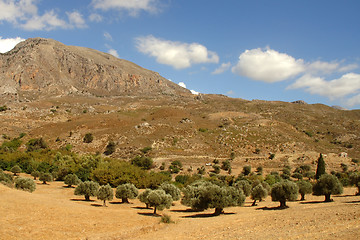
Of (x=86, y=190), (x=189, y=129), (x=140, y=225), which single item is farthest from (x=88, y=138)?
(x=140, y=225)

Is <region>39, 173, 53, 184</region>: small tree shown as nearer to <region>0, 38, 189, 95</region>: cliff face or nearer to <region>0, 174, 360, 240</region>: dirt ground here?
<region>0, 174, 360, 240</region>: dirt ground

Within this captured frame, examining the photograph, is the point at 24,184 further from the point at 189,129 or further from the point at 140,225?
the point at 189,129

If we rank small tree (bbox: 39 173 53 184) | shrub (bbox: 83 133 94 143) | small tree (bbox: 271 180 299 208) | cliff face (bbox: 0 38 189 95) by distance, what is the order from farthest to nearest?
1. cliff face (bbox: 0 38 189 95)
2. shrub (bbox: 83 133 94 143)
3. small tree (bbox: 39 173 53 184)
4. small tree (bbox: 271 180 299 208)

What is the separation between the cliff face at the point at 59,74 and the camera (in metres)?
156

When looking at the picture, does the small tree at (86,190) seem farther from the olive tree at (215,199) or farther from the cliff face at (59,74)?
the cliff face at (59,74)

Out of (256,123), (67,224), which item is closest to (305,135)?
(256,123)

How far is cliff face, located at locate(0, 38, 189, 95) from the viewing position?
156m

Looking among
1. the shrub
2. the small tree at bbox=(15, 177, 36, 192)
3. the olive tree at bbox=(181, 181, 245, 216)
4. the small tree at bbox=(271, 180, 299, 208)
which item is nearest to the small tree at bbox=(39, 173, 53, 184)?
the small tree at bbox=(15, 177, 36, 192)

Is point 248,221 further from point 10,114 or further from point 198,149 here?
point 10,114

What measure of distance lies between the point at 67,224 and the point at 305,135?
264 ft

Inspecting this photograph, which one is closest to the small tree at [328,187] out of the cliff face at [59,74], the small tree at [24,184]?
the small tree at [24,184]

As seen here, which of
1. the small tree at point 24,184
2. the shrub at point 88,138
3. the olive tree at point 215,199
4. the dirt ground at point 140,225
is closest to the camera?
the dirt ground at point 140,225

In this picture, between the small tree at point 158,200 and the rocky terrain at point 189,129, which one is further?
the rocky terrain at point 189,129

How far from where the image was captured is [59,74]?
17338 centimetres
